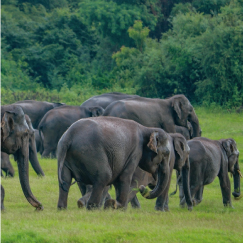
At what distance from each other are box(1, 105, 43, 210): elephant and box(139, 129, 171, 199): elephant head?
1536 mm

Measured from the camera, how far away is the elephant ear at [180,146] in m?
8.34

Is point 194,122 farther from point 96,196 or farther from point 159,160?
point 96,196

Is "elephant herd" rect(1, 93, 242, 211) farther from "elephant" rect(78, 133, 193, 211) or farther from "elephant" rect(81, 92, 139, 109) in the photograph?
"elephant" rect(81, 92, 139, 109)

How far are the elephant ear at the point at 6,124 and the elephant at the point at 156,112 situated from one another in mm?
4859

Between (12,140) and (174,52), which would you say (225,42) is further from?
(12,140)

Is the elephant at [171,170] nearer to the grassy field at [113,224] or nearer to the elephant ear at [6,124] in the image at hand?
the grassy field at [113,224]

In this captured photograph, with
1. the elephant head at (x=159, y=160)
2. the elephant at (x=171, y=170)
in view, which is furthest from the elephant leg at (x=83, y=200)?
the elephant head at (x=159, y=160)

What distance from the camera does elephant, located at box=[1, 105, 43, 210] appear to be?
7.00m

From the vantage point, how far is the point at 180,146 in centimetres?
839

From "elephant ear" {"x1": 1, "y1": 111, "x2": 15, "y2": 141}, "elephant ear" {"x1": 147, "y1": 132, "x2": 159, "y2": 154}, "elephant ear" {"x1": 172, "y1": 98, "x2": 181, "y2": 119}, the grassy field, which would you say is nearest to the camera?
the grassy field

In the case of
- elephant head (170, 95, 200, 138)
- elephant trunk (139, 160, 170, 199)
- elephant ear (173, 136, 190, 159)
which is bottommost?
elephant head (170, 95, 200, 138)

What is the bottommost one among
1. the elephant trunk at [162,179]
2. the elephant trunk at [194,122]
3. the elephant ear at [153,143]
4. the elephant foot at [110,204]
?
the elephant trunk at [194,122]

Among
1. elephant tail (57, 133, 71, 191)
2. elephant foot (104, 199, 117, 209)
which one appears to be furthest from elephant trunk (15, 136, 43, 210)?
elephant foot (104, 199, 117, 209)

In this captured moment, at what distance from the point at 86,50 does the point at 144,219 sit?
86.5ft
